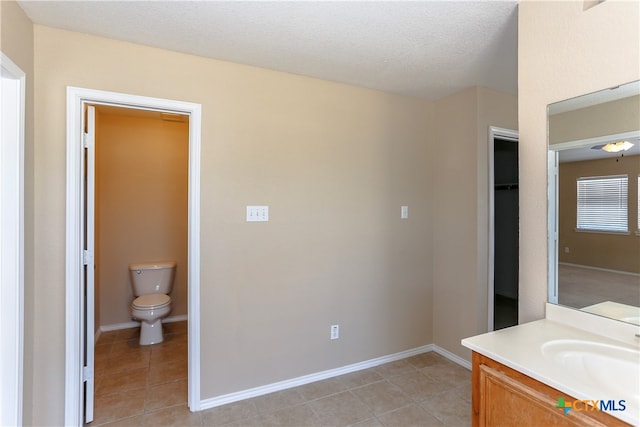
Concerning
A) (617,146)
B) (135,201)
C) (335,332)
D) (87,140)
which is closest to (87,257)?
(87,140)

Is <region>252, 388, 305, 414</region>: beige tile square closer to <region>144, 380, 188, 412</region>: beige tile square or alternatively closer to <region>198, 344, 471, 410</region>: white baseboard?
<region>198, 344, 471, 410</region>: white baseboard

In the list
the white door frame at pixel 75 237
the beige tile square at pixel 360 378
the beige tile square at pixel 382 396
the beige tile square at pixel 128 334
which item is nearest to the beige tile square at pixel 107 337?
the beige tile square at pixel 128 334

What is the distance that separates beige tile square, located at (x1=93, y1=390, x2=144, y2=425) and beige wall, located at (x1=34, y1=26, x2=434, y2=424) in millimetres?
307

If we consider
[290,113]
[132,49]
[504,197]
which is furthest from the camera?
[504,197]

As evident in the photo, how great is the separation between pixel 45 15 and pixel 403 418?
3.13 m

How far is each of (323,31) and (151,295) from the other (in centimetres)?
301

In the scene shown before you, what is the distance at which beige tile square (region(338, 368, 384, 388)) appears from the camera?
96.6 inches

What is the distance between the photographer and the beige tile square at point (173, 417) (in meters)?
1.97

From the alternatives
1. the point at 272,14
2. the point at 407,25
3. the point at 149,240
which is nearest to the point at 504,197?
the point at 407,25

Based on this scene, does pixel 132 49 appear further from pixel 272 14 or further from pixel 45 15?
pixel 272 14

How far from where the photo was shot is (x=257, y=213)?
90.1 inches

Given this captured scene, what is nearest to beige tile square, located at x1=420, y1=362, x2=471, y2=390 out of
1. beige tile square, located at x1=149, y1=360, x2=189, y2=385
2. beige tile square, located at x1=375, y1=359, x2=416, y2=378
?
beige tile square, located at x1=375, y1=359, x2=416, y2=378

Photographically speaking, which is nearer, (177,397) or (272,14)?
(272,14)

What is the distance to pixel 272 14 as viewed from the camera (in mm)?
1647
